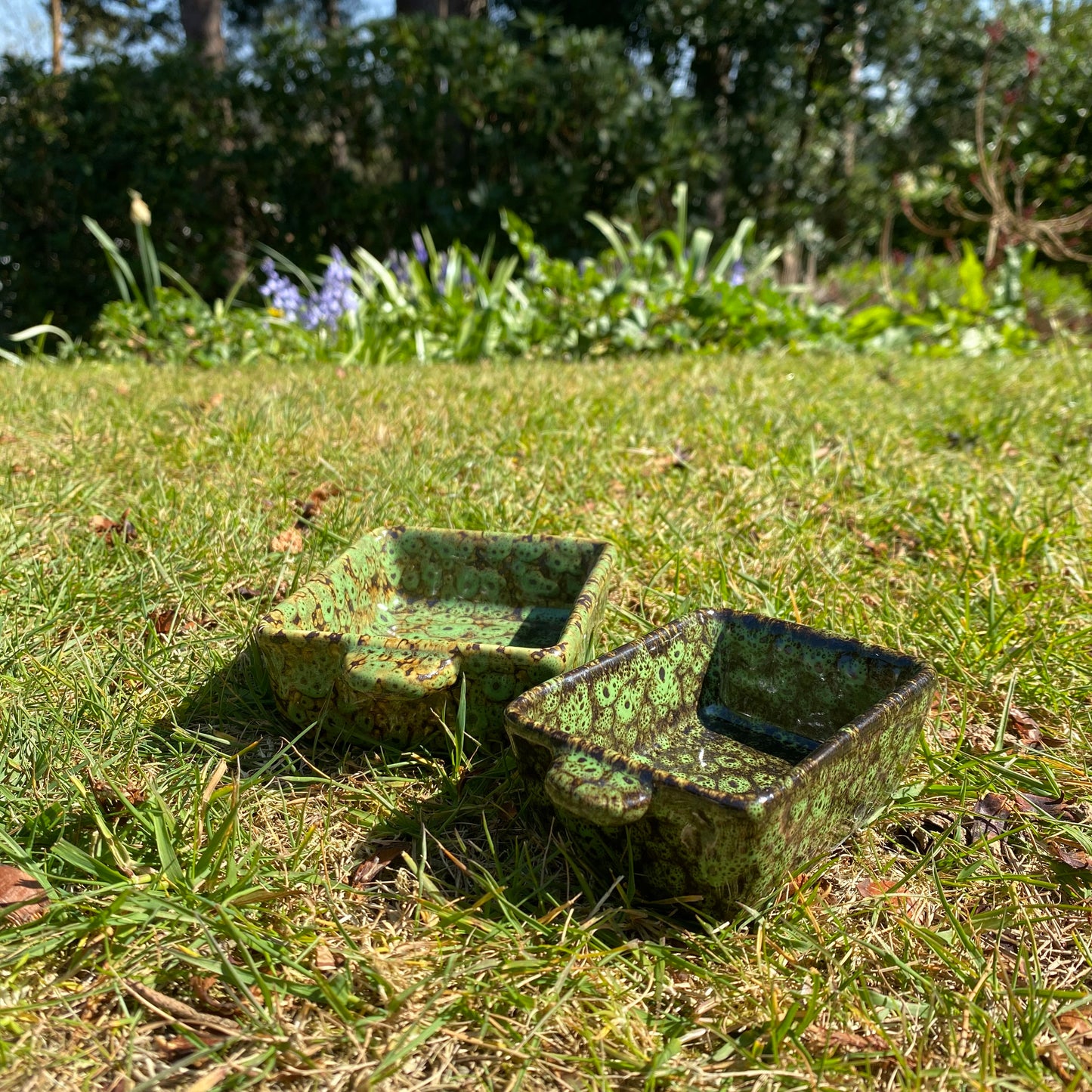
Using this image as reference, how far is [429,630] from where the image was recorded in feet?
6.42

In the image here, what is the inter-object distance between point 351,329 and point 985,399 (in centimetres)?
318

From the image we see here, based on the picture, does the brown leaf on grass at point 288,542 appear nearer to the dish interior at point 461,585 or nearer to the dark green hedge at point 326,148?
the dish interior at point 461,585

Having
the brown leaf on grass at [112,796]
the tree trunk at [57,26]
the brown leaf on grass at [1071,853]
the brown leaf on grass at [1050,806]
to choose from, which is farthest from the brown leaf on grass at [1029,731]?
the tree trunk at [57,26]

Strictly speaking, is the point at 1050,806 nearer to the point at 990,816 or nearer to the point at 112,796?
the point at 990,816

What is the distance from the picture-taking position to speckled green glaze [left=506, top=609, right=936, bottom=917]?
1.19 meters

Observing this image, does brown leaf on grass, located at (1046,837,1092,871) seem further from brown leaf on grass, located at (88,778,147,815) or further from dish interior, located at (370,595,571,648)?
brown leaf on grass, located at (88,778,147,815)

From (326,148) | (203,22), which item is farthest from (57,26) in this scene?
(326,148)

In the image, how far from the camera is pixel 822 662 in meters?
1.59

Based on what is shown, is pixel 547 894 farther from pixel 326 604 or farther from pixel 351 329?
pixel 351 329

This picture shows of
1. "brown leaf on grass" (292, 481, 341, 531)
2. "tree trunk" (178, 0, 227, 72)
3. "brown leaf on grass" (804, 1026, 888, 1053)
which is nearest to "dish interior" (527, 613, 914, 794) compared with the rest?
"brown leaf on grass" (804, 1026, 888, 1053)

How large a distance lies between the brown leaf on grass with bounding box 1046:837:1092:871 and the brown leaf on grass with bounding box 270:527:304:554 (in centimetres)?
164

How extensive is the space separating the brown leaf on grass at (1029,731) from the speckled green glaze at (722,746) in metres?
0.40

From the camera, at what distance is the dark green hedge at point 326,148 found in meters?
6.56

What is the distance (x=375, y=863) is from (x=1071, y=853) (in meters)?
1.06
